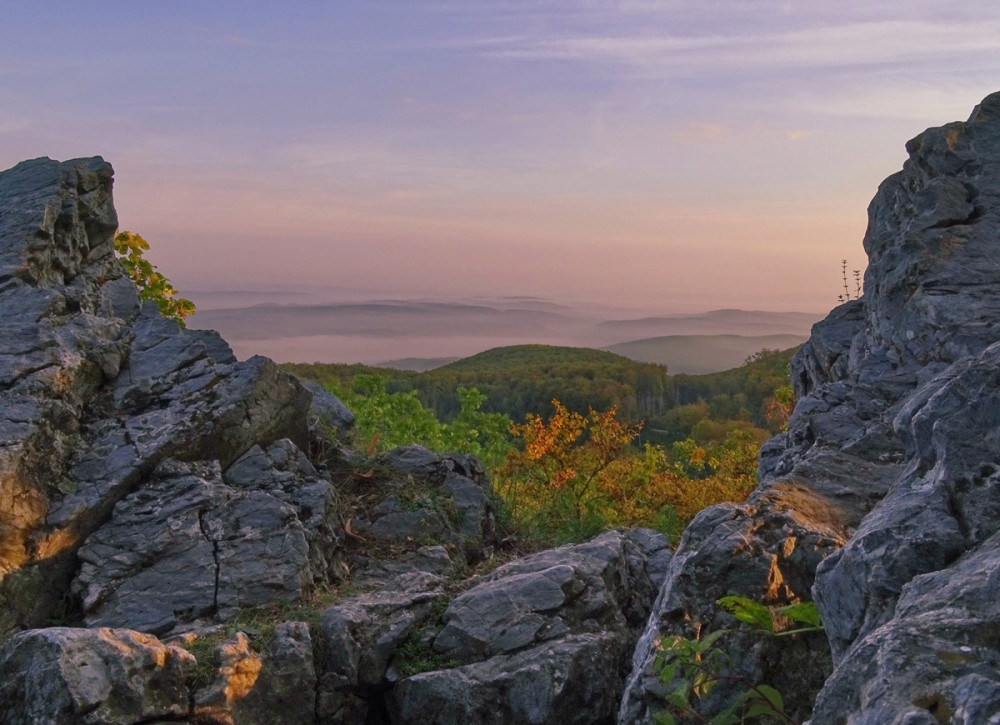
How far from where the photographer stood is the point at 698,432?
210 feet

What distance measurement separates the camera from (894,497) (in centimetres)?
579

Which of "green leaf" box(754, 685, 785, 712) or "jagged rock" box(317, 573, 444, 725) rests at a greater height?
"green leaf" box(754, 685, 785, 712)

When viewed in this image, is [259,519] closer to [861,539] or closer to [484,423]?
[861,539]

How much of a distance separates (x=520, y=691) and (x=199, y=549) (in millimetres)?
3660

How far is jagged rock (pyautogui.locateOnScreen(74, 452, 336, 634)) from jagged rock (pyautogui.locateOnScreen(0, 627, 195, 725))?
1.34 metres

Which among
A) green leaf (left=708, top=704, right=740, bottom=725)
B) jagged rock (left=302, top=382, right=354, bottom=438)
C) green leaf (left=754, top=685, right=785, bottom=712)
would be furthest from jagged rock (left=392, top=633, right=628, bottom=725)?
jagged rock (left=302, top=382, right=354, bottom=438)

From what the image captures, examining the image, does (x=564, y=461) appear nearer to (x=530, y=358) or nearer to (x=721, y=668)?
(x=721, y=668)

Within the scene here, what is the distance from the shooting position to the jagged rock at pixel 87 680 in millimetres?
6559

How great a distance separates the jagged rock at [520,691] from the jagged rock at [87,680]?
2069 mm

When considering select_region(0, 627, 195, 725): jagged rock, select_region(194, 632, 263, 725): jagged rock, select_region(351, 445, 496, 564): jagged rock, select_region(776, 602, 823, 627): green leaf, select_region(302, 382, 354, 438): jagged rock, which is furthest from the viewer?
select_region(302, 382, 354, 438): jagged rock

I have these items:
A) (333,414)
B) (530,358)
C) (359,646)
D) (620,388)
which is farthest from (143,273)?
(530,358)

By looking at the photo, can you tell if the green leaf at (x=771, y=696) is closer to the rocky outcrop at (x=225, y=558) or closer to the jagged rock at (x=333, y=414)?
the rocky outcrop at (x=225, y=558)

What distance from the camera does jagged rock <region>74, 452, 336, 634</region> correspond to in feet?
28.1

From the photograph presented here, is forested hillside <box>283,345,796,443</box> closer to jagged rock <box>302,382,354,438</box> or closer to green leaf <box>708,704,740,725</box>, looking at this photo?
jagged rock <box>302,382,354,438</box>
